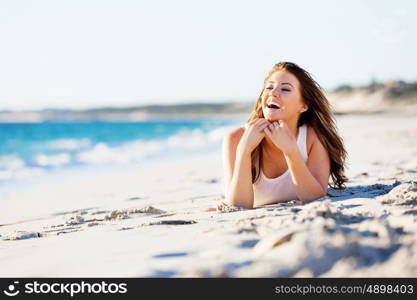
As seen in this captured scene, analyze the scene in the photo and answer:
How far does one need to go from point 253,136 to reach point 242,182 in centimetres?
32

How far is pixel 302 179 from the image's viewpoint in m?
3.86

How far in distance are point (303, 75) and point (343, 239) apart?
2.00m

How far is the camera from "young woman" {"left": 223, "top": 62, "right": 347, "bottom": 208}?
3885mm

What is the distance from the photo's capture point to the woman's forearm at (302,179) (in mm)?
3809

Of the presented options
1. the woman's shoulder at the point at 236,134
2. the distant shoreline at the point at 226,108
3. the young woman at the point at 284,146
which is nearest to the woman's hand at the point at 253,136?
the young woman at the point at 284,146

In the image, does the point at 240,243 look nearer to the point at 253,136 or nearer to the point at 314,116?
the point at 253,136

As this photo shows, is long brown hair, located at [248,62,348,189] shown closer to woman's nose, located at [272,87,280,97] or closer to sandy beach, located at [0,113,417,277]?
woman's nose, located at [272,87,280,97]

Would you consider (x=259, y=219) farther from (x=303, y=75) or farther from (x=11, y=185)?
(x=11, y=185)

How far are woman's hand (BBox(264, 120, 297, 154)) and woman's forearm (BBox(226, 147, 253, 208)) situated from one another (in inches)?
7.9

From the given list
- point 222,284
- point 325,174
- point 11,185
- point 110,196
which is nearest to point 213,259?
point 222,284

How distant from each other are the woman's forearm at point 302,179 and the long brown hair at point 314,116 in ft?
1.30

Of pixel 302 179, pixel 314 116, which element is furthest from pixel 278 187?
pixel 314 116

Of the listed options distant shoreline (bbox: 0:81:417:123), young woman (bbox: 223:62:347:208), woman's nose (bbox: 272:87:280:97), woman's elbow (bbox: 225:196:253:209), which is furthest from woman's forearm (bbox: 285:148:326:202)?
distant shoreline (bbox: 0:81:417:123)

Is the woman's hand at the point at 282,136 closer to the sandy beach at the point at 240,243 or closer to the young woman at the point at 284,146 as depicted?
the young woman at the point at 284,146
